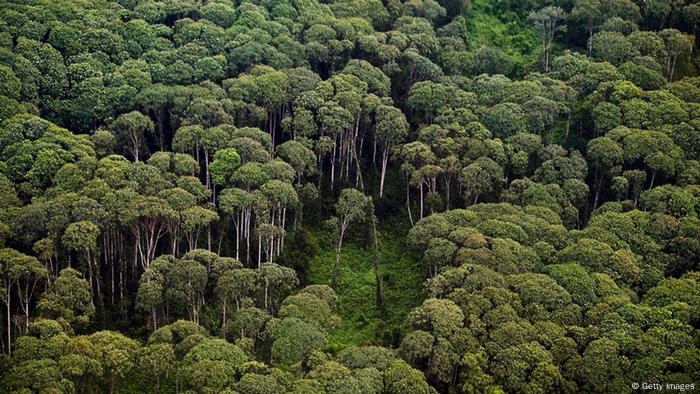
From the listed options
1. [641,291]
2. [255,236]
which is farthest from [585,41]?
[255,236]

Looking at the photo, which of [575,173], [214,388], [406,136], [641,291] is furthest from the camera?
[406,136]

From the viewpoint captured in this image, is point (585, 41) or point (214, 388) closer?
point (214, 388)

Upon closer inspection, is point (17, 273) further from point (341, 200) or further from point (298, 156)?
point (341, 200)

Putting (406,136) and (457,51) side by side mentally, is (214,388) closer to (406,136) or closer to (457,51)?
(406,136)

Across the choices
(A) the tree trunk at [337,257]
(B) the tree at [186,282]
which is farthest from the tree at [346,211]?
(B) the tree at [186,282]

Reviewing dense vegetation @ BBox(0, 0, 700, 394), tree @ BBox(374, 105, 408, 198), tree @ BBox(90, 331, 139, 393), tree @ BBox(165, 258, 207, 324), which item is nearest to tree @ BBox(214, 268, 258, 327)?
dense vegetation @ BBox(0, 0, 700, 394)

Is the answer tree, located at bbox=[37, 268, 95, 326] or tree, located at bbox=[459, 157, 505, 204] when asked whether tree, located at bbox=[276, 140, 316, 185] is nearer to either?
tree, located at bbox=[459, 157, 505, 204]

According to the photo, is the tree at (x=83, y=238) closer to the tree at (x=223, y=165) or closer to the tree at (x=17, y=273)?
the tree at (x=17, y=273)
